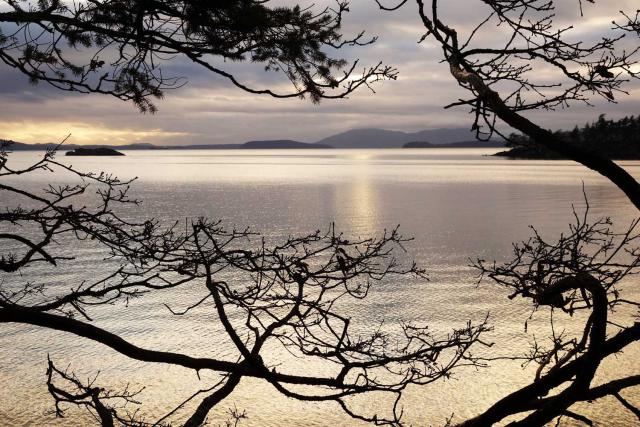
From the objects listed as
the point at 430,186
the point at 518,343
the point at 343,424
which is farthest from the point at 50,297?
the point at 430,186

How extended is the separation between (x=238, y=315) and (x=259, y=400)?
394 cm

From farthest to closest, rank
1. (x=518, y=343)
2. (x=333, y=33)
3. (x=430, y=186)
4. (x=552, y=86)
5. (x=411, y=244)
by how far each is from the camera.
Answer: (x=430, y=186) → (x=411, y=244) → (x=518, y=343) → (x=333, y=33) → (x=552, y=86)

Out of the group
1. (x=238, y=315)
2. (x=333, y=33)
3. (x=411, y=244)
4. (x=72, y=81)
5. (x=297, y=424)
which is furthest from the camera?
(x=411, y=244)

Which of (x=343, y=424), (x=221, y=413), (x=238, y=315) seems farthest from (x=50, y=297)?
(x=343, y=424)

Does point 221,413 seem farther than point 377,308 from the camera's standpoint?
No

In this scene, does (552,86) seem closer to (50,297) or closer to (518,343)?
(518,343)

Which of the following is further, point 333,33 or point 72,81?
point 333,33

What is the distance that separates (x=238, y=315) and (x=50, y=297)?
463 centimetres

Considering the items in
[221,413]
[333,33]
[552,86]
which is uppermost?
[333,33]

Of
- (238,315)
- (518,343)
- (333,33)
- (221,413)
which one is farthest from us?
(238,315)

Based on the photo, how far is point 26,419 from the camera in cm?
891

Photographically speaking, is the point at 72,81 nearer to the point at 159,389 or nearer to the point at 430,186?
the point at 159,389

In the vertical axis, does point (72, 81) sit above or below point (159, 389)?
above

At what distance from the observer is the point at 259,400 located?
30.9 ft
